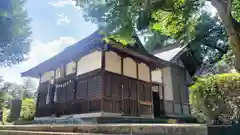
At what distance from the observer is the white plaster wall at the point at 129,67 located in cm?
1005

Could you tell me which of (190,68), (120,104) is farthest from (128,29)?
(190,68)

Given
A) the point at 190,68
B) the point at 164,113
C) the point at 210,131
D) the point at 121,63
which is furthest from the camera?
the point at 190,68

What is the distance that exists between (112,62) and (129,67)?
4.51 feet

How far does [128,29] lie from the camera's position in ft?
13.8

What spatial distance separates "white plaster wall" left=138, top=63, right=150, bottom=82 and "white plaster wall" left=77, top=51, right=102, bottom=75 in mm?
2874

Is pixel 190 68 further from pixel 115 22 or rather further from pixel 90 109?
pixel 115 22

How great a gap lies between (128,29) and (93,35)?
A: 456 centimetres

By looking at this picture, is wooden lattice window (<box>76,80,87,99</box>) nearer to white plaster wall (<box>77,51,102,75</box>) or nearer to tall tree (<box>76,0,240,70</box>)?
white plaster wall (<box>77,51,102,75</box>)

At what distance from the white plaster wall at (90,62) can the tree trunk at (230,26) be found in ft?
18.7

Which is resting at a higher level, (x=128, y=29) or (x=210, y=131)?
(x=128, y=29)

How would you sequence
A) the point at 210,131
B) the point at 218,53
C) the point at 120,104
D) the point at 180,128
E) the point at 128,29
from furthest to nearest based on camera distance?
the point at 218,53 < the point at 120,104 < the point at 128,29 < the point at 180,128 < the point at 210,131

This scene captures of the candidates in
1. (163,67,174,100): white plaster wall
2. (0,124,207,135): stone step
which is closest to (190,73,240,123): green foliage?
(0,124,207,135): stone step

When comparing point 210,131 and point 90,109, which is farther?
point 90,109

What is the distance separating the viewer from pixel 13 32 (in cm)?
1167
